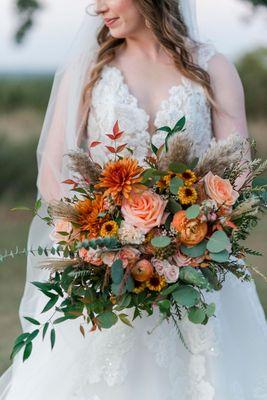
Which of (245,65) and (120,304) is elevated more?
(120,304)

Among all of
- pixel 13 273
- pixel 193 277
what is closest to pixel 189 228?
pixel 193 277

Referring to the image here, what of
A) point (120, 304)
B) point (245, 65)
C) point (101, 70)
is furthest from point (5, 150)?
point (120, 304)

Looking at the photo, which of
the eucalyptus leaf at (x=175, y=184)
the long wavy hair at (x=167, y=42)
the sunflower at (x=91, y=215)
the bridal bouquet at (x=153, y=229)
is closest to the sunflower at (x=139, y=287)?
the bridal bouquet at (x=153, y=229)

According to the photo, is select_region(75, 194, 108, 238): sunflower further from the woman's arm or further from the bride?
the woman's arm

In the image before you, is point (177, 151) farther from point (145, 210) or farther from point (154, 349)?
point (154, 349)

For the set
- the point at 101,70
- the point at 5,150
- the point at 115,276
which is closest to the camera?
the point at 115,276

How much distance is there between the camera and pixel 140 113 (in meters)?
4.21

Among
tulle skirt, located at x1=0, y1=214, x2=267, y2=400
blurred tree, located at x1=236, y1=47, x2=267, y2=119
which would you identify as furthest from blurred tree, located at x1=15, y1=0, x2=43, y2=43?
tulle skirt, located at x1=0, y1=214, x2=267, y2=400

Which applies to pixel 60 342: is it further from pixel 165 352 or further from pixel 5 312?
pixel 5 312

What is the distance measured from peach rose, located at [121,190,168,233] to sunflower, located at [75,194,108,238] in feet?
0.30

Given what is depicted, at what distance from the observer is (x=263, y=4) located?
1037cm

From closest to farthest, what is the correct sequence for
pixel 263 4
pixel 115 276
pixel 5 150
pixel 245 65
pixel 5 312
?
pixel 115 276, pixel 5 312, pixel 263 4, pixel 5 150, pixel 245 65

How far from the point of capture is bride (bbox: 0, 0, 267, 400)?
3971 millimetres

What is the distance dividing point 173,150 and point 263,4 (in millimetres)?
7264
